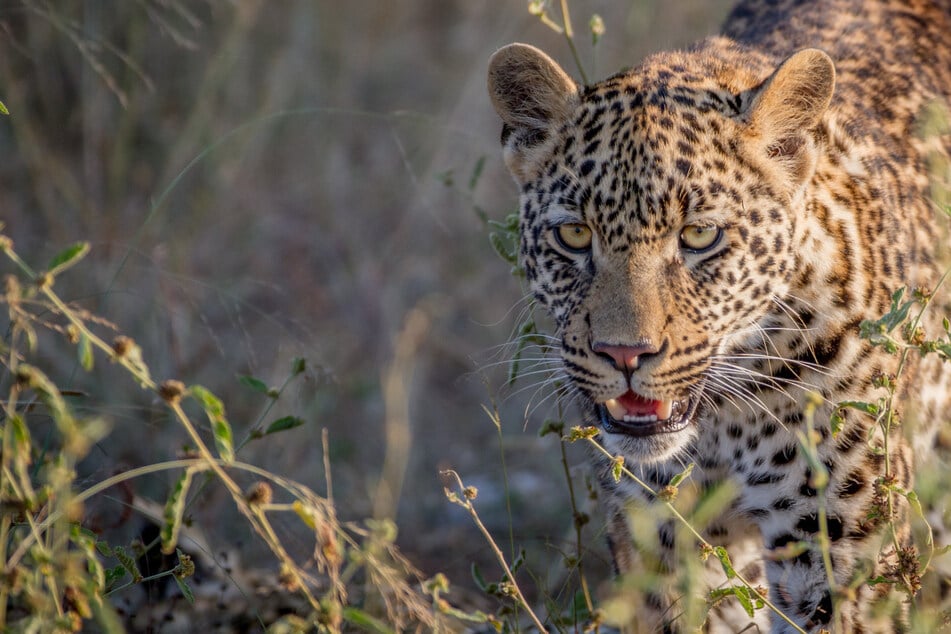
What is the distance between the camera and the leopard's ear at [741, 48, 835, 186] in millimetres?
4156

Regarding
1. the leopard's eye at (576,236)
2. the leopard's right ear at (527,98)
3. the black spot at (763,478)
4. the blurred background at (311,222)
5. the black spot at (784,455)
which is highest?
the leopard's right ear at (527,98)

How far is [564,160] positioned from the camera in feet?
14.5

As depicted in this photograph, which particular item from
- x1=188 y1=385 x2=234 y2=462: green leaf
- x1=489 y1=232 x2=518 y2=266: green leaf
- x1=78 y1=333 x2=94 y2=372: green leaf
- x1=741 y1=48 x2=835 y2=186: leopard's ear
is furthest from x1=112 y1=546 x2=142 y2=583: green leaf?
x1=741 y1=48 x2=835 y2=186: leopard's ear

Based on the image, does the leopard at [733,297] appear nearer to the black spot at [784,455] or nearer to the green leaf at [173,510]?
the black spot at [784,455]

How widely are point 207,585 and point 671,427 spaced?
236 cm

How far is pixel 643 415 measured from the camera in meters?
4.25

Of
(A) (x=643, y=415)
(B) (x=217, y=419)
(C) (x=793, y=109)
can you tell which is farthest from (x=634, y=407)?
(B) (x=217, y=419)

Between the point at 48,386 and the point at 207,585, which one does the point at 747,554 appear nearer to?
the point at 207,585

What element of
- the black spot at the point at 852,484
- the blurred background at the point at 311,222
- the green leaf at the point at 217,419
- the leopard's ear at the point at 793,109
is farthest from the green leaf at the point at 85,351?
the blurred background at the point at 311,222

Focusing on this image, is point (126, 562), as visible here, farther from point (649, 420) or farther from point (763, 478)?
point (763, 478)

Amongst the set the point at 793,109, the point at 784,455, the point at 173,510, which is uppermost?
the point at 793,109

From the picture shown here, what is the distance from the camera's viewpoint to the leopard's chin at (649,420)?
13.9 ft

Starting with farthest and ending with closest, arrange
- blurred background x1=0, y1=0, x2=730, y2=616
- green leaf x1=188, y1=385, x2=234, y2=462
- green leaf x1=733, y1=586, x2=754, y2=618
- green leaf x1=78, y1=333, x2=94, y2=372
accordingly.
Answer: blurred background x1=0, y1=0, x2=730, y2=616, green leaf x1=733, y1=586, x2=754, y2=618, green leaf x1=188, y1=385, x2=234, y2=462, green leaf x1=78, y1=333, x2=94, y2=372

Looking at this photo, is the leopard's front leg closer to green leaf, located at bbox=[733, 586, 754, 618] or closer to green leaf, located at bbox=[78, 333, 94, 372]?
green leaf, located at bbox=[733, 586, 754, 618]
